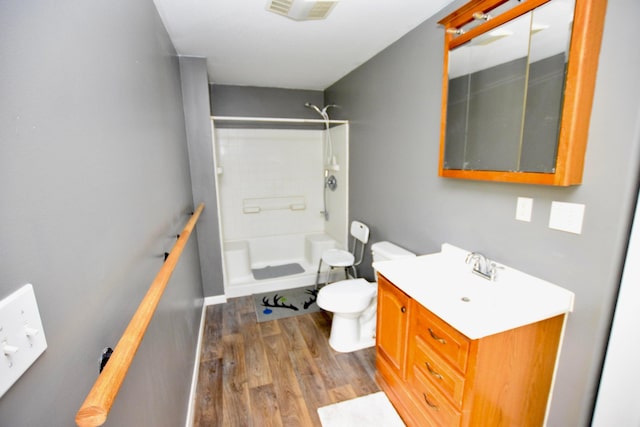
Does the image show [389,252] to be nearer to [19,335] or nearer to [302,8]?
[302,8]

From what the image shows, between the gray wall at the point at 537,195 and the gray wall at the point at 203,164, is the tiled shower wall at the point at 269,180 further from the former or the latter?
the gray wall at the point at 537,195

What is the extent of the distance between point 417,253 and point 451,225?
0.40 metres

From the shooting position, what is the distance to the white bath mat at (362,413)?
161 centimetres

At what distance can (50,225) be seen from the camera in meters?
0.51

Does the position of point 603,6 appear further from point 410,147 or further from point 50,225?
point 50,225

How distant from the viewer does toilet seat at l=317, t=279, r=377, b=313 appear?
2064 mm

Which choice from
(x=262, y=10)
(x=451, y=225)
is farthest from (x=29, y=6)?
(x=451, y=225)

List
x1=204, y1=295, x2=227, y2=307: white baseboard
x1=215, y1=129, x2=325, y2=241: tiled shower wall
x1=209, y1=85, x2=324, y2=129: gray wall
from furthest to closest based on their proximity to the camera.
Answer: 1. x1=215, y1=129, x2=325, y2=241: tiled shower wall
2. x1=209, y1=85, x2=324, y2=129: gray wall
3. x1=204, y1=295, x2=227, y2=307: white baseboard

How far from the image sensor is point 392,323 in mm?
1657

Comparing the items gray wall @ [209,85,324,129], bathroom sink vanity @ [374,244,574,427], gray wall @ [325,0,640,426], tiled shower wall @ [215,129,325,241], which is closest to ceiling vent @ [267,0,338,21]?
gray wall @ [325,0,640,426]

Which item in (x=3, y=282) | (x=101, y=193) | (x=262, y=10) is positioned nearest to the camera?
(x=3, y=282)

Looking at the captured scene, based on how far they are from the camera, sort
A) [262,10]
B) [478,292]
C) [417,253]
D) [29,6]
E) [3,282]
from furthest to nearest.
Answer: [417,253] → [262,10] → [478,292] → [29,6] → [3,282]

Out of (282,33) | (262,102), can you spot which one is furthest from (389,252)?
(262,102)

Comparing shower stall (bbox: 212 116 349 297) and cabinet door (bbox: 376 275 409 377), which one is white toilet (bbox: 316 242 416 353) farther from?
shower stall (bbox: 212 116 349 297)
